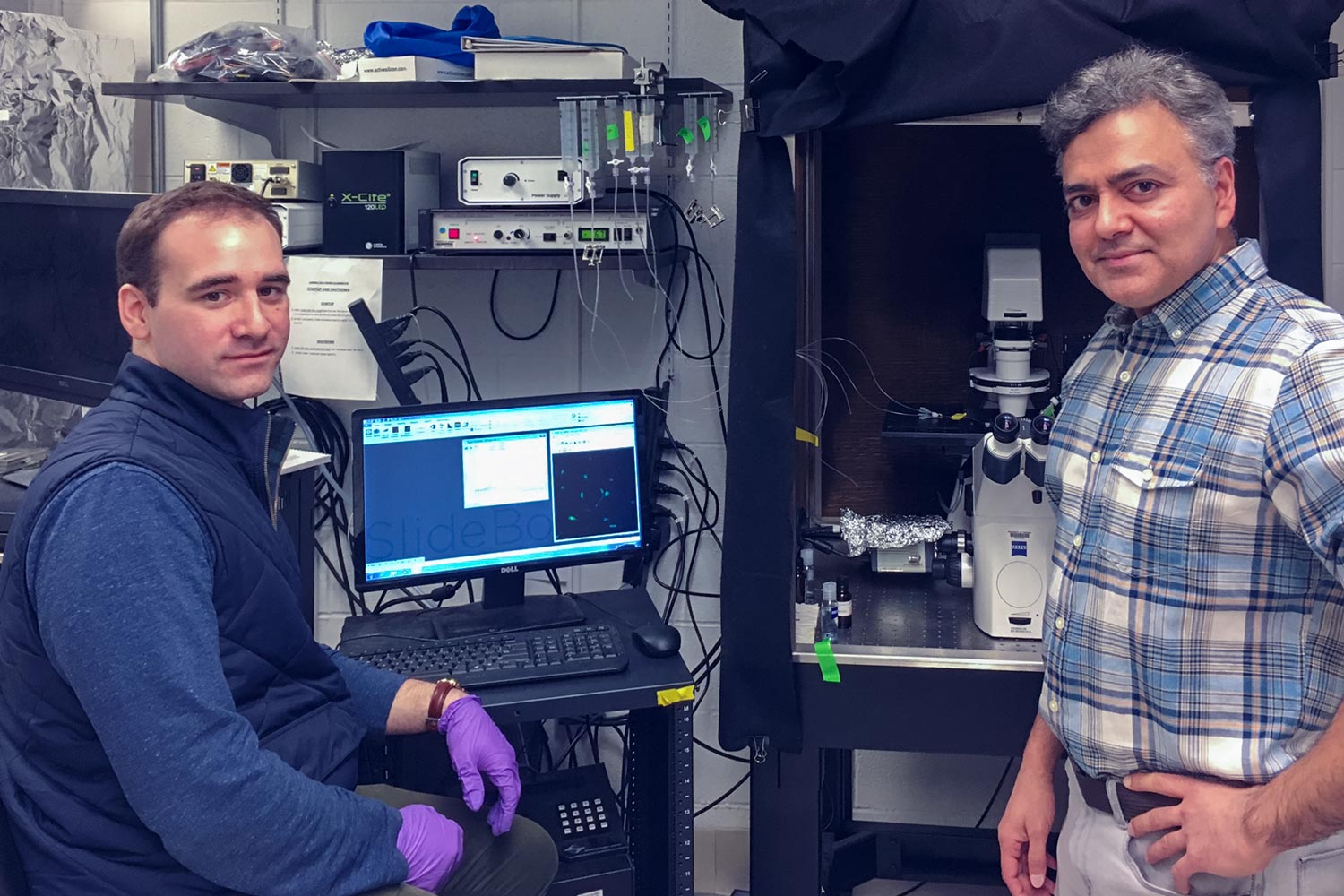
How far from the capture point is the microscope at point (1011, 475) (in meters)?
1.97

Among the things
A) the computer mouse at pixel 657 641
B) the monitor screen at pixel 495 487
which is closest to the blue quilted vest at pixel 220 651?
the monitor screen at pixel 495 487

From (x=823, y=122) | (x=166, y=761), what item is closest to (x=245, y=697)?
(x=166, y=761)

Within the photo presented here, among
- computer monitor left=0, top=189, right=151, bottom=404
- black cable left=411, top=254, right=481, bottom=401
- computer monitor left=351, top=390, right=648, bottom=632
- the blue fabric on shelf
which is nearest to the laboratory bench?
computer monitor left=351, top=390, right=648, bottom=632

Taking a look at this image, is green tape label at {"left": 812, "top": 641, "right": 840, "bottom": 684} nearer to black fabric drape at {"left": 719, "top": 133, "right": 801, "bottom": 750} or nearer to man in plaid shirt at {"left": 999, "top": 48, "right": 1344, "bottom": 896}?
black fabric drape at {"left": 719, "top": 133, "right": 801, "bottom": 750}

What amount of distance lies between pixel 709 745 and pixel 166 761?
1553 mm

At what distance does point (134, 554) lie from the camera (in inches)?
53.7

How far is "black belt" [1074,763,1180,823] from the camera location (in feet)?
4.58

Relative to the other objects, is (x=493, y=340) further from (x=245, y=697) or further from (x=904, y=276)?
(x=245, y=697)

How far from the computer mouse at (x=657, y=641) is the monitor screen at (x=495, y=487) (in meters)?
0.20

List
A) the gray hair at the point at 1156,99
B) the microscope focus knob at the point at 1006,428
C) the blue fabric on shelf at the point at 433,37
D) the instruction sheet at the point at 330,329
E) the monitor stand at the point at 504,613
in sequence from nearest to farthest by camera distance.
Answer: the gray hair at the point at 1156,99 → the microscope focus knob at the point at 1006,428 → the monitor stand at the point at 504,613 → the blue fabric on shelf at the point at 433,37 → the instruction sheet at the point at 330,329

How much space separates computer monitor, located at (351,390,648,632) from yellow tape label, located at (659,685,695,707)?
311 mm

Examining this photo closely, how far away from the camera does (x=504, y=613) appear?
7.38ft

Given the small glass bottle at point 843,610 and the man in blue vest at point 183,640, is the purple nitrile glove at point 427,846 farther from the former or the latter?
the small glass bottle at point 843,610

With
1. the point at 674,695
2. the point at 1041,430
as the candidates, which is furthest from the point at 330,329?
the point at 1041,430
